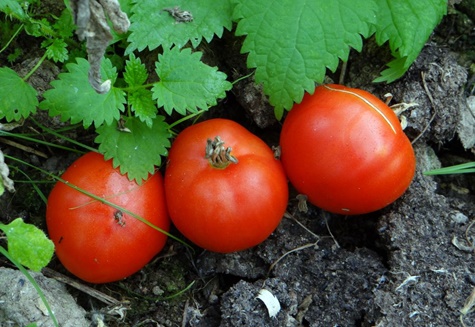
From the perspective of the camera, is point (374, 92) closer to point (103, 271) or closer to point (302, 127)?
point (302, 127)

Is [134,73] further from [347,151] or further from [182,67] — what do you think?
[347,151]

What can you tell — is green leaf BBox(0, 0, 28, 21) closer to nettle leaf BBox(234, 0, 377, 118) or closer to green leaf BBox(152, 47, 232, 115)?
green leaf BBox(152, 47, 232, 115)

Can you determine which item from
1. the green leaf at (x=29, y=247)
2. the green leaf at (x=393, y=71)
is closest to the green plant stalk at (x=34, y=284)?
the green leaf at (x=29, y=247)

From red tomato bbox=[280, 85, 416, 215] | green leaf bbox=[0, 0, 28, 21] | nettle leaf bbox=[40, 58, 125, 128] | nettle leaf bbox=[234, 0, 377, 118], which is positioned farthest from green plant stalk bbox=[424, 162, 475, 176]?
green leaf bbox=[0, 0, 28, 21]

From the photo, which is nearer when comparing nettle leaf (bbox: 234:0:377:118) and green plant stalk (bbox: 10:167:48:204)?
nettle leaf (bbox: 234:0:377:118)

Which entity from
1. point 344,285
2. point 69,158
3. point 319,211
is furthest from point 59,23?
point 344,285

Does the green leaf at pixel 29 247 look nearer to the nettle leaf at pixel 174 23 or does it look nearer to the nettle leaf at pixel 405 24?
the nettle leaf at pixel 174 23
